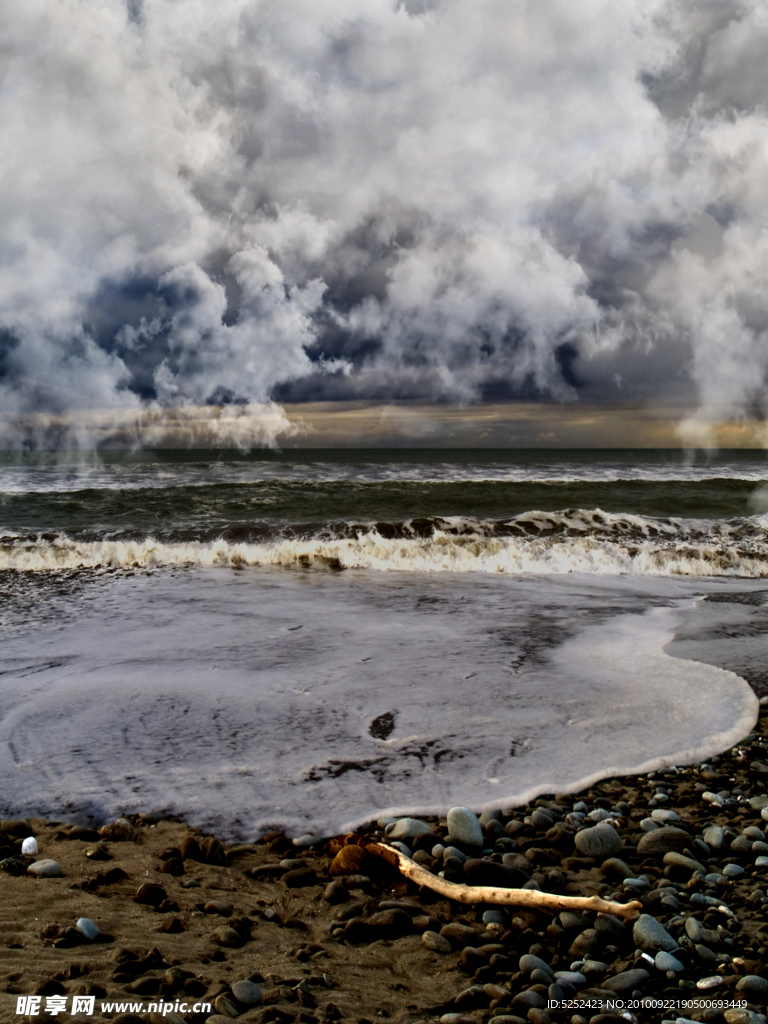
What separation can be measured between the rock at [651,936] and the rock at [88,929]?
2.09 metres

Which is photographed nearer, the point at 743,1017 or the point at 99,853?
the point at 743,1017

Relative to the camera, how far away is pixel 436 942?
8.61ft

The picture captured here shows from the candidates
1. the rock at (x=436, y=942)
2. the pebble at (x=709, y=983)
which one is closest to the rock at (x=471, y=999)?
the rock at (x=436, y=942)

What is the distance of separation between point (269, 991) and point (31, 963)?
84 centimetres

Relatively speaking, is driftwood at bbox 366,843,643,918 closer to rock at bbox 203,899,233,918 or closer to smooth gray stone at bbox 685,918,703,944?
smooth gray stone at bbox 685,918,703,944

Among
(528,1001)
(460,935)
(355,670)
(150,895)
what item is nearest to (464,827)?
(460,935)

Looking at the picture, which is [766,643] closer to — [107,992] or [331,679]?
[331,679]

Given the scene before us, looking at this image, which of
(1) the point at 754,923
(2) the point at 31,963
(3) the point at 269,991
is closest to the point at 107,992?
(2) the point at 31,963

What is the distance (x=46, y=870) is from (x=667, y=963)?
268 cm

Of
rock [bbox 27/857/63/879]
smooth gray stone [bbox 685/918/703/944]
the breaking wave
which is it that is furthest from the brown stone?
the breaking wave

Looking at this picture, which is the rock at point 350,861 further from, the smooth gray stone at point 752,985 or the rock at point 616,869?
the smooth gray stone at point 752,985

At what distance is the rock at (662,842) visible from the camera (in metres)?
3.28

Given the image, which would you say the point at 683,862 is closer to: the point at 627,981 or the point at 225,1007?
the point at 627,981

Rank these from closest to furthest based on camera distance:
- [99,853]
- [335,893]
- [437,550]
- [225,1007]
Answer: [225,1007], [335,893], [99,853], [437,550]
